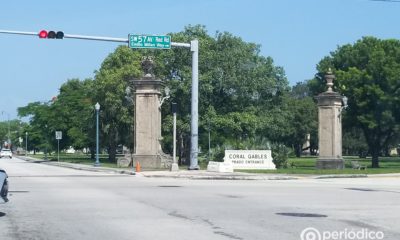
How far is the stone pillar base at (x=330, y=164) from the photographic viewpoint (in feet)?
A: 139

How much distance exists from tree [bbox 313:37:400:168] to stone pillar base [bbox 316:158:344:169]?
10.1m

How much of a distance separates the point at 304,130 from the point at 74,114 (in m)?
47.9

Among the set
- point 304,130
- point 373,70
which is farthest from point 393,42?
point 304,130

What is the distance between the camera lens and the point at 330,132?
42719mm

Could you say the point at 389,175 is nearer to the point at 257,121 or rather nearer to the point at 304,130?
the point at 257,121

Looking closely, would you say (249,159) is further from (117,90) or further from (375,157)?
(117,90)

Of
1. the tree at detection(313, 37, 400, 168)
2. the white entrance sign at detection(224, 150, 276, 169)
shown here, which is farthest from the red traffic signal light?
the tree at detection(313, 37, 400, 168)

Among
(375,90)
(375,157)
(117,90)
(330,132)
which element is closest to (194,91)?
(330,132)

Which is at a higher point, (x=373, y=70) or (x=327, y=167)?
(x=373, y=70)

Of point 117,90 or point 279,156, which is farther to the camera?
point 117,90

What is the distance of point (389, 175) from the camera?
118 ft

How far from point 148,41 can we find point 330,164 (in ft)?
53.8

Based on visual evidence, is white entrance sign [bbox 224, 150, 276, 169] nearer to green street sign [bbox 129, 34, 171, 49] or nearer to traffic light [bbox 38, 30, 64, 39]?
green street sign [bbox 129, 34, 171, 49]

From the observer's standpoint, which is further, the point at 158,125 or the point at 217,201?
the point at 158,125
